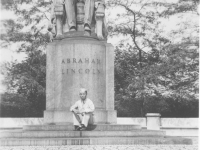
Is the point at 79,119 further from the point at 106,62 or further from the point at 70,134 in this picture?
the point at 106,62

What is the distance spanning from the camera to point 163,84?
28.1 m

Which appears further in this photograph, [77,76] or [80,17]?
[80,17]

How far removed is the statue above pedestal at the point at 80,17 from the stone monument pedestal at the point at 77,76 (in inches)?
19.7

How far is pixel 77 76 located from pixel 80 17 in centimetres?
246

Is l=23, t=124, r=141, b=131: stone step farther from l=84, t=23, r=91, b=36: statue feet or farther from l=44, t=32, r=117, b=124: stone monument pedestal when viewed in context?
l=84, t=23, r=91, b=36: statue feet

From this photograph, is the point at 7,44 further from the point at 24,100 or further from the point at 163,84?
the point at 163,84

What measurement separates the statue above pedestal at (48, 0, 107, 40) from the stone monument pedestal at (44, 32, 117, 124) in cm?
50

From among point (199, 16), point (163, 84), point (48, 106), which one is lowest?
point (48, 106)

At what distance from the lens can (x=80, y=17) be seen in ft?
49.3

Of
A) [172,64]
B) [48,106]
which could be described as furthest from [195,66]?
[48,106]

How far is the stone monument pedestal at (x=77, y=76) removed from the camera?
45.4ft

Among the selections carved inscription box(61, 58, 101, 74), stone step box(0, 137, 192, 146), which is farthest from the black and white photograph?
stone step box(0, 137, 192, 146)

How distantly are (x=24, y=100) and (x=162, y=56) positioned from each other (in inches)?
390

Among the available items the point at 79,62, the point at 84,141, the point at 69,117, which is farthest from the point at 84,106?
the point at 79,62
